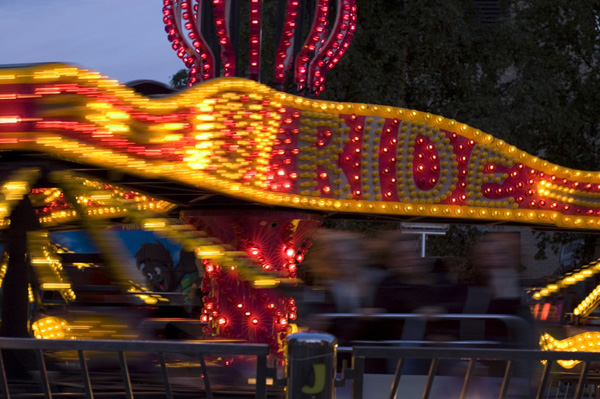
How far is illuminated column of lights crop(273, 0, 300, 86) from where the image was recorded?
1121cm

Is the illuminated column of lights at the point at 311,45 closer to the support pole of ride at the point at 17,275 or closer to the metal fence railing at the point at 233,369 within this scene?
the metal fence railing at the point at 233,369

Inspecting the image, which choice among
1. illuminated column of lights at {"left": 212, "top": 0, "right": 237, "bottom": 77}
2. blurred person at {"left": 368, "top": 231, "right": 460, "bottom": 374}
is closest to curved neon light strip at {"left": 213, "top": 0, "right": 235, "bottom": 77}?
illuminated column of lights at {"left": 212, "top": 0, "right": 237, "bottom": 77}

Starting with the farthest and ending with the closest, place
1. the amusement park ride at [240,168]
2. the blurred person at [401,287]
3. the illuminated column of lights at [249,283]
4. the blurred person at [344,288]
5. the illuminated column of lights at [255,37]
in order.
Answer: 1. the illuminated column of lights at [255,37]
2. the illuminated column of lights at [249,283]
3. the blurred person at [401,287]
4. the blurred person at [344,288]
5. the amusement park ride at [240,168]

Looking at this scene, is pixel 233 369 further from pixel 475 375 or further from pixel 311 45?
pixel 311 45

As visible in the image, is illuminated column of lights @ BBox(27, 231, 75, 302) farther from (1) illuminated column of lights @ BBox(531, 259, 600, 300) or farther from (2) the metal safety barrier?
(1) illuminated column of lights @ BBox(531, 259, 600, 300)

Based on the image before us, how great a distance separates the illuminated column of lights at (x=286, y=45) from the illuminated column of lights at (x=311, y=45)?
0.43 feet

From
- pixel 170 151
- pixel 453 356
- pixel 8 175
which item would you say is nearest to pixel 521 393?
pixel 453 356

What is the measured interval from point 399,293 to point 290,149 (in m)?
1.88

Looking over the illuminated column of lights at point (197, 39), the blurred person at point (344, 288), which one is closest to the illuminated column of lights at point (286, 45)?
the illuminated column of lights at point (197, 39)

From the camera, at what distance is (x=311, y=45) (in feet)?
38.0

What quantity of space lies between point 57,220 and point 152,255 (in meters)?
9.24

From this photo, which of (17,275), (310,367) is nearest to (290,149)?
(17,275)

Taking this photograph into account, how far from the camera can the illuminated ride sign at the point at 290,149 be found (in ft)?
25.4

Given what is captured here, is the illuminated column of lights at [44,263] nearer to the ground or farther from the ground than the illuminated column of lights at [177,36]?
nearer to the ground
